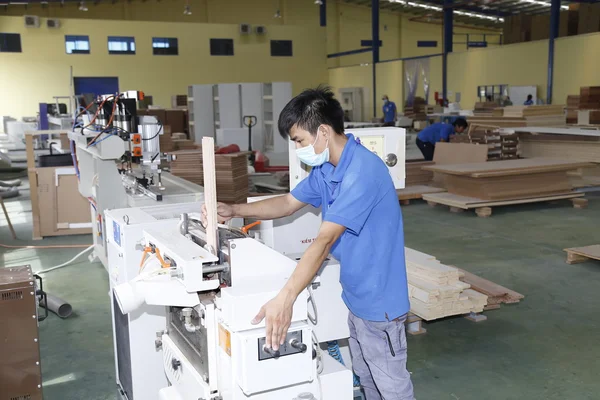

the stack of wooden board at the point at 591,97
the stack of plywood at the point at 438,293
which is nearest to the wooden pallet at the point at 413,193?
the stack of plywood at the point at 438,293

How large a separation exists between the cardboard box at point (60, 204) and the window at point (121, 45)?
14741mm

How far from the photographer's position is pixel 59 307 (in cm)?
441

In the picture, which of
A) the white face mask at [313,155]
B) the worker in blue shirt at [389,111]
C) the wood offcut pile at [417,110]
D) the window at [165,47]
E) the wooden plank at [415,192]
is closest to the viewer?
the white face mask at [313,155]

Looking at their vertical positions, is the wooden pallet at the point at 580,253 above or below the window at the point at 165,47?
below

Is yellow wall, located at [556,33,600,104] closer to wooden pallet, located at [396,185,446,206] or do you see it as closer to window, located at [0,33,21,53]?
wooden pallet, located at [396,185,446,206]

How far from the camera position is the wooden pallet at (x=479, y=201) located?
7.54m

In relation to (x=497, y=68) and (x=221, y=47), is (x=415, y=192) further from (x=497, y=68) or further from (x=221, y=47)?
(x=221, y=47)

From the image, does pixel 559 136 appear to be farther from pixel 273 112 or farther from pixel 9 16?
pixel 9 16

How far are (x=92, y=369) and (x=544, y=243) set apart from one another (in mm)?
4725

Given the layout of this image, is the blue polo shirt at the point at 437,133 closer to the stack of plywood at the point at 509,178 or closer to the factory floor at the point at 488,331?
the stack of plywood at the point at 509,178

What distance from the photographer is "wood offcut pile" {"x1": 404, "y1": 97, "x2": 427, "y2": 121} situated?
18500 millimetres

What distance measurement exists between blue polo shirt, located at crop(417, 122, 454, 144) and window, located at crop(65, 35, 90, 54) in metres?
13.9

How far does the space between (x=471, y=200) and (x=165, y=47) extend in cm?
1613

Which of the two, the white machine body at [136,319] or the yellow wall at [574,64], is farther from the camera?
the yellow wall at [574,64]
